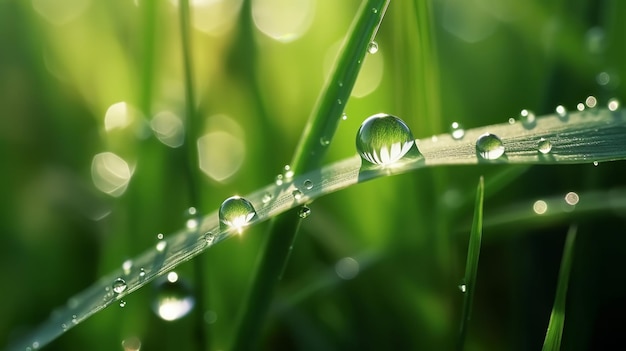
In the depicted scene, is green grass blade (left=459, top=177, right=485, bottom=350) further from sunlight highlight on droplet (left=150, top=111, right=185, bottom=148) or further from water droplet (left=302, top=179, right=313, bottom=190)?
sunlight highlight on droplet (left=150, top=111, right=185, bottom=148)

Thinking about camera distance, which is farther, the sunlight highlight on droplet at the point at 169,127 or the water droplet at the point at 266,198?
the sunlight highlight on droplet at the point at 169,127

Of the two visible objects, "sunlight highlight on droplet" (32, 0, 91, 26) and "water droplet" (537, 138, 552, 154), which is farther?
"sunlight highlight on droplet" (32, 0, 91, 26)

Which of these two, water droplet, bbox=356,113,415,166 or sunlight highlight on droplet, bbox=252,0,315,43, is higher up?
sunlight highlight on droplet, bbox=252,0,315,43

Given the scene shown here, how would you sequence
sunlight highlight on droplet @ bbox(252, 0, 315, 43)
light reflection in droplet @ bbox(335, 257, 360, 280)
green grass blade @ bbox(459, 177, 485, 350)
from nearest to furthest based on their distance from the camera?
green grass blade @ bbox(459, 177, 485, 350)
light reflection in droplet @ bbox(335, 257, 360, 280)
sunlight highlight on droplet @ bbox(252, 0, 315, 43)

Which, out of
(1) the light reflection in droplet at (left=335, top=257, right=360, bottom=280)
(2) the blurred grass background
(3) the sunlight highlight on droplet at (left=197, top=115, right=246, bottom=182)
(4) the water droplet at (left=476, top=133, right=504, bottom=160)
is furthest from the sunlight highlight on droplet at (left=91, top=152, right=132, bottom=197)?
(4) the water droplet at (left=476, top=133, right=504, bottom=160)

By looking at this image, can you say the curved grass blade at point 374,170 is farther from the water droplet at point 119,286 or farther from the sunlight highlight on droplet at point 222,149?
the sunlight highlight on droplet at point 222,149

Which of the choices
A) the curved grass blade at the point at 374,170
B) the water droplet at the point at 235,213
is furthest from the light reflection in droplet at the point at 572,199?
the water droplet at the point at 235,213

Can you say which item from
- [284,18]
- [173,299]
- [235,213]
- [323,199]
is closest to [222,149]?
[323,199]
